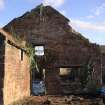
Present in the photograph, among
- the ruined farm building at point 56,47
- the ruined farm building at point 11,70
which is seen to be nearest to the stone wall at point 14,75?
the ruined farm building at point 11,70

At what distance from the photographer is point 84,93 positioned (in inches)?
1190

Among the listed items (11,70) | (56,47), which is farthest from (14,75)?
(56,47)

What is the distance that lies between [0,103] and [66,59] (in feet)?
40.6

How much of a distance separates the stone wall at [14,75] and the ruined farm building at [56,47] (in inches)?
144

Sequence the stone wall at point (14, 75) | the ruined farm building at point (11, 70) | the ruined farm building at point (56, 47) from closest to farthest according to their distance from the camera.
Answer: the ruined farm building at point (11, 70) → the stone wall at point (14, 75) → the ruined farm building at point (56, 47)

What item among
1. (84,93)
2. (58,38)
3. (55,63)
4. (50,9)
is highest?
(50,9)

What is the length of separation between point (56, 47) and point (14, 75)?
9338mm

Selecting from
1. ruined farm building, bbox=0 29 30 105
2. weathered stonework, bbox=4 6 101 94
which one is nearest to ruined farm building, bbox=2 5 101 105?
weathered stonework, bbox=4 6 101 94

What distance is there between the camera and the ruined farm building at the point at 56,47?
3108 cm

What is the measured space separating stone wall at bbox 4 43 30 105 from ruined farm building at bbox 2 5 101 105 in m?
3.66

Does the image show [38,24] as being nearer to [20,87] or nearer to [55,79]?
[55,79]

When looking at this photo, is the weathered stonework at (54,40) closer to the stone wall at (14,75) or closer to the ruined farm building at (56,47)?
the ruined farm building at (56,47)

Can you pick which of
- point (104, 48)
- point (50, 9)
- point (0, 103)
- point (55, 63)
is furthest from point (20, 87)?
point (104, 48)

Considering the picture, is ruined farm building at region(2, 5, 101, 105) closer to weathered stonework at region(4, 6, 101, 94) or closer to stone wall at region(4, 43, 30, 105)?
weathered stonework at region(4, 6, 101, 94)
